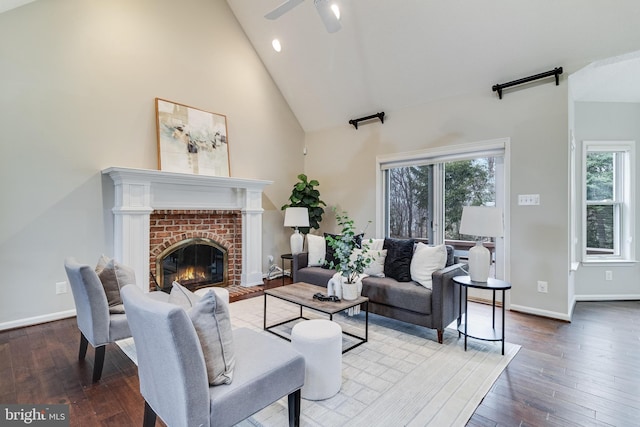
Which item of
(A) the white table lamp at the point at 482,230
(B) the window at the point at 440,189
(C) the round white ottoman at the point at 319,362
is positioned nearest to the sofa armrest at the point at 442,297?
(A) the white table lamp at the point at 482,230

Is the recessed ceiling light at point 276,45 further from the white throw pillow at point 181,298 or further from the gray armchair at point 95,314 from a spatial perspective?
the white throw pillow at point 181,298

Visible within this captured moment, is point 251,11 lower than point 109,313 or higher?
higher

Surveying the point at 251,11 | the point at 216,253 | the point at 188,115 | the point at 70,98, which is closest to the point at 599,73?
the point at 251,11

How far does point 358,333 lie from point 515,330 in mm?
1649

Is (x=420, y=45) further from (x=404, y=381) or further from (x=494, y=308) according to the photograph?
(x=404, y=381)

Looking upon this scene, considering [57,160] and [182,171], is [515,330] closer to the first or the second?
[182,171]

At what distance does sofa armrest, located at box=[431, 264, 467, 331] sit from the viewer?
109 inches

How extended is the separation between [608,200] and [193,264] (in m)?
6.27

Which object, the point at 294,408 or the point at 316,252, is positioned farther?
the point at 316,252

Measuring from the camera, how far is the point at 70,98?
11.1 ft

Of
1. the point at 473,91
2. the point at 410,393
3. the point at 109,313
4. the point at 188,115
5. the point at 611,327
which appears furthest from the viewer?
the point at 188,115

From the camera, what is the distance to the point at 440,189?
4.52 meters

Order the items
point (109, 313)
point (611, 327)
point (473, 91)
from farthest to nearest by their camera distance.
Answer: point (473, 91)
point (611, 327)
point (109, 313)

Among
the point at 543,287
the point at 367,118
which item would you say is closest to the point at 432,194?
the point at 367,118
